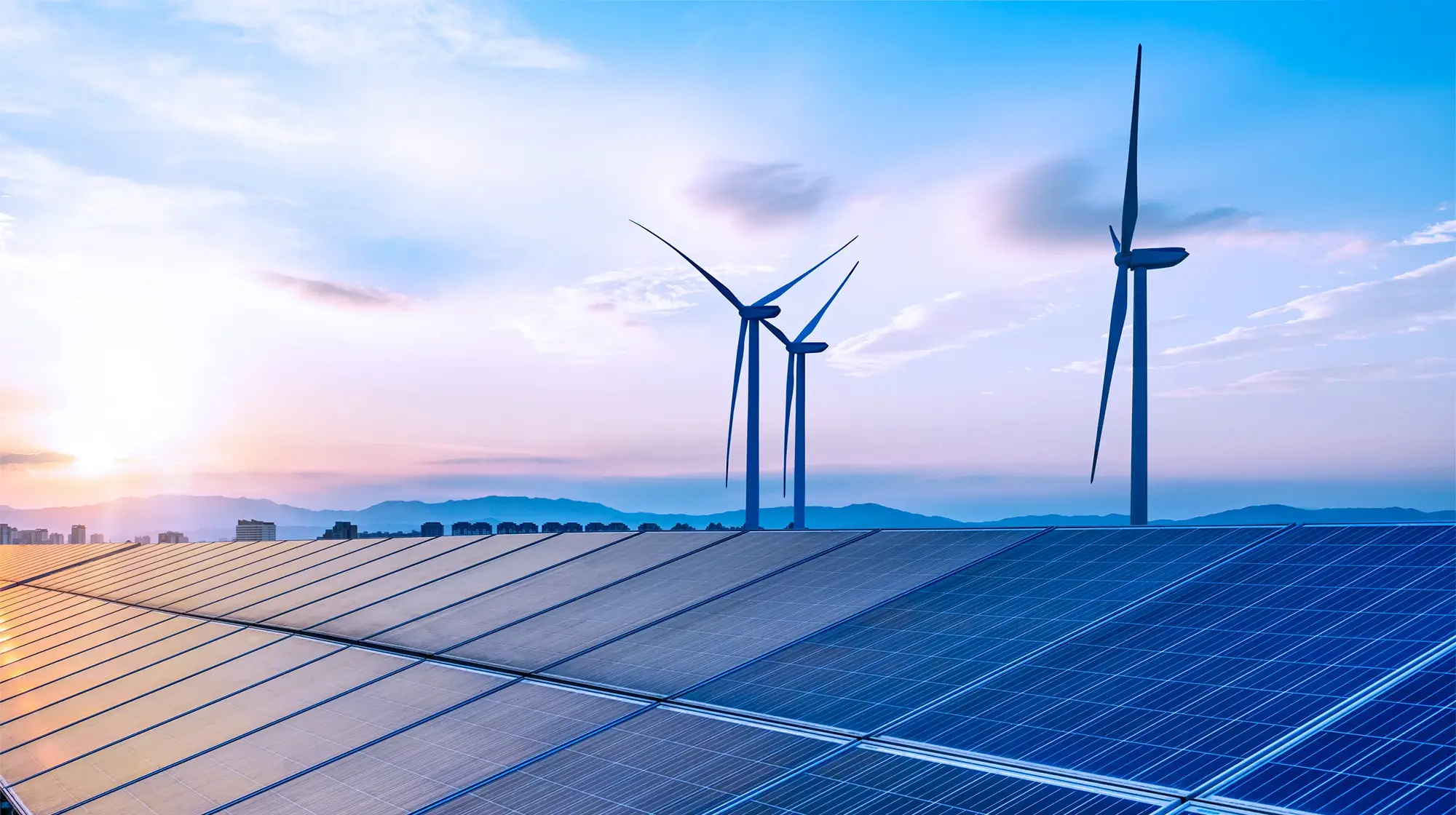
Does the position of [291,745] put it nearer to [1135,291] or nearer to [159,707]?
[159,707]

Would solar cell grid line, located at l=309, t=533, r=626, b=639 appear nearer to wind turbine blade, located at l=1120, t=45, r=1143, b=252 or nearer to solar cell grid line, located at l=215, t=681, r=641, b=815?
solar cell grid line, located at l=215, t=681, r=641, b=815

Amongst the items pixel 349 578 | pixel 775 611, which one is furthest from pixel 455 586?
pixel 775 611

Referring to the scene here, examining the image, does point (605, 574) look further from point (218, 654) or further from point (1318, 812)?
point (1318, 812)

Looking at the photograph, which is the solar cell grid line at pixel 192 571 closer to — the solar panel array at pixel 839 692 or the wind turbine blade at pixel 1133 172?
the solar panel array at pixel 839 692

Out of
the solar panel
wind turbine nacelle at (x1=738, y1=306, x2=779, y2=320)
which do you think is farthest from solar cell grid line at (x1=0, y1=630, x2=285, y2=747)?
wind turbine nacelle at (x1=738, y1=306, x2=779, y2=320)

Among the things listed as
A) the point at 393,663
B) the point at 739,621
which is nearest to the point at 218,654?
the point at 393,663

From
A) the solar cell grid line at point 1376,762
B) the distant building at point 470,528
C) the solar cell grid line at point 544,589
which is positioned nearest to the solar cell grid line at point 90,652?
the solar cell grid line at point 544,589

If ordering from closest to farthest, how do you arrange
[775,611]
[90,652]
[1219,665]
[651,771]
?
1. [1219,665]
2. [651,771]
3. [775,611]
4. [90,652]

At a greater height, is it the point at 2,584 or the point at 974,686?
the point at 974,686
